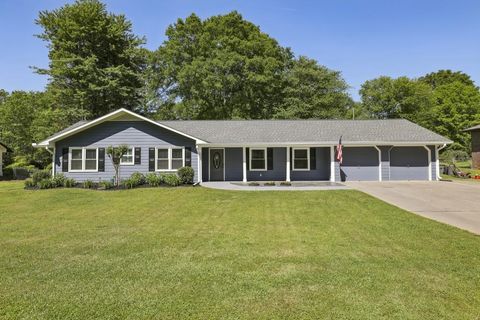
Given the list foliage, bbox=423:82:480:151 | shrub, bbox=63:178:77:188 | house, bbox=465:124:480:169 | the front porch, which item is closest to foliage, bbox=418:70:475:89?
foliage, bbox=423:82:480:151

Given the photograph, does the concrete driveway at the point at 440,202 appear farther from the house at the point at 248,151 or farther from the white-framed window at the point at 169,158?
the white-framed window at the point at 169,158

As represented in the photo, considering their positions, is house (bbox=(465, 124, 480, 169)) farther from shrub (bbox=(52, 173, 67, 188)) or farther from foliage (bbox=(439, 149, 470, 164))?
shrub (bbox=(52, 173, 67, 188))

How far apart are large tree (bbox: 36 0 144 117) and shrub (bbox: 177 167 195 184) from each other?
1881 cm

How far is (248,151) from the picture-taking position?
20.3m

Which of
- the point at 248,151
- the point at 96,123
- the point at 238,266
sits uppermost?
the point at 96,123

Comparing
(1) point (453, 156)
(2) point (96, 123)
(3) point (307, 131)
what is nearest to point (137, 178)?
(2) point (96, 123)

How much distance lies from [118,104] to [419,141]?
2830cm

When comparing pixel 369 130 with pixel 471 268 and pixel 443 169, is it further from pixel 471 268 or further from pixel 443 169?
pixel 471 268

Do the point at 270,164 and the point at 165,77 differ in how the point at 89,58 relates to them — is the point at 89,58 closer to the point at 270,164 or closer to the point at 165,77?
the point at 165,77

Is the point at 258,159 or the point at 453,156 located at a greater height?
the point at 453,156

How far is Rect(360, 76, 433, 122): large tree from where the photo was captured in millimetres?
41062

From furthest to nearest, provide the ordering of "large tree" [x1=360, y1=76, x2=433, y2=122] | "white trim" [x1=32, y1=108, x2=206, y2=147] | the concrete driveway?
"large tree" [x1=360, y1=76, x2=433, y2=122], "white trim" [x1=32, y1=108, x2=206, y2=147], the concrete driveway

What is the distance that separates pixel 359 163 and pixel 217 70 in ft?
61.9

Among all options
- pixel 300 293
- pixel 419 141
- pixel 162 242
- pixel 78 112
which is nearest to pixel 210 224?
pixel 162 242
